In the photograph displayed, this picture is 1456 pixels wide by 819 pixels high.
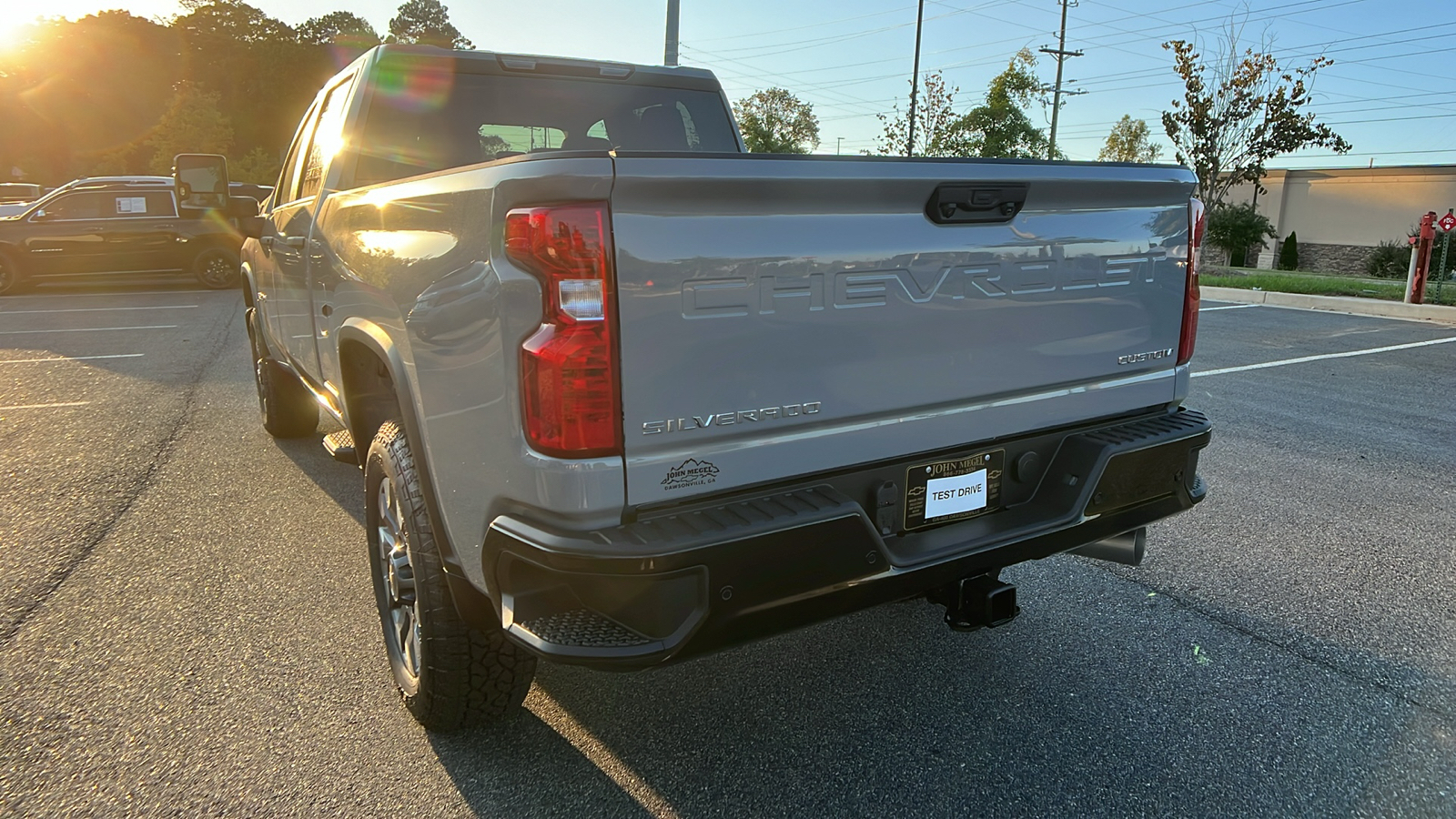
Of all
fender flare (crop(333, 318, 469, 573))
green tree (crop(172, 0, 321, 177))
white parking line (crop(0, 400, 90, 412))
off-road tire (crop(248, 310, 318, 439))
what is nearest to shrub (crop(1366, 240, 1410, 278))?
off-road tire (crop(248, 310, 318, 439))

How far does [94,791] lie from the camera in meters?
2.40

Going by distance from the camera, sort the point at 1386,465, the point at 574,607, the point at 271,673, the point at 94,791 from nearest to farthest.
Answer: the point at 574,607 < the point at 94,791 < the point at 271,673 < the point at 1386,465

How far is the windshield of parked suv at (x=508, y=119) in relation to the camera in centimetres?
377

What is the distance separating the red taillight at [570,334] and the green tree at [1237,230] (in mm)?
40101

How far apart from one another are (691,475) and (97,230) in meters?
17.1

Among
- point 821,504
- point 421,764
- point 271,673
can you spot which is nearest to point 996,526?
point 821,504

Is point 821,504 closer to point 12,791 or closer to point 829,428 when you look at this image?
point 829,428

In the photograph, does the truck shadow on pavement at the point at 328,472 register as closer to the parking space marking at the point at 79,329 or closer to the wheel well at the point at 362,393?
the wheel well at the point at 362,393

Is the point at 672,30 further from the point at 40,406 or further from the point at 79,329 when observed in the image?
the point at 40,406

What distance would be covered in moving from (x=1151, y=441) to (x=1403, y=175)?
147 feet

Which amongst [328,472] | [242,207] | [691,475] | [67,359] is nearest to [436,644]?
[691,475]

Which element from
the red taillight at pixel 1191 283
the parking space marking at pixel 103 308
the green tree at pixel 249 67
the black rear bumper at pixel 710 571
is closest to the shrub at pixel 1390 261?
the red taillight at pixel 1191 283

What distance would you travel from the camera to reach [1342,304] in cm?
1427

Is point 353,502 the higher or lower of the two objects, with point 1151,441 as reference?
lower
